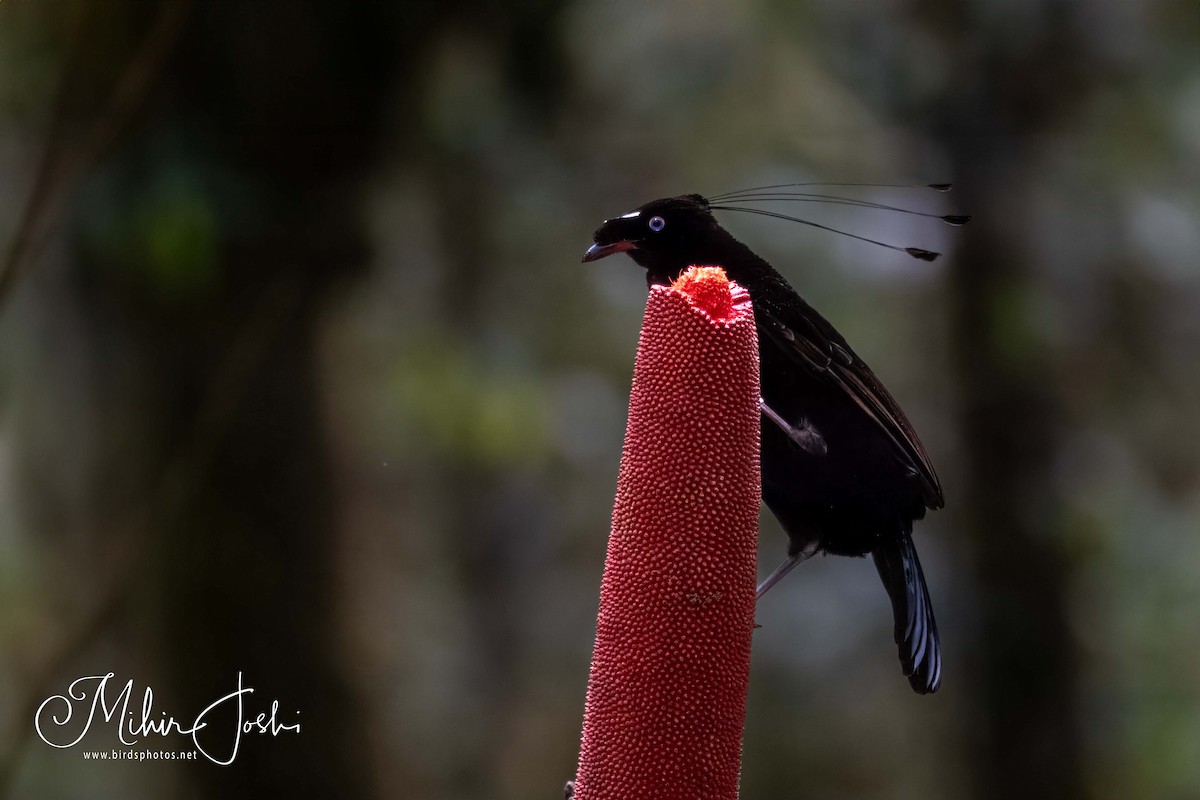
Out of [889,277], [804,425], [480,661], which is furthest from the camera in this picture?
[480,661]

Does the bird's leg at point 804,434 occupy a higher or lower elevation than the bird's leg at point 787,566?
higher

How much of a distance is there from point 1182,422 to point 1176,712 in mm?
288

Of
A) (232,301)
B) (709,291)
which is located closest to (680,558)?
(709,291)

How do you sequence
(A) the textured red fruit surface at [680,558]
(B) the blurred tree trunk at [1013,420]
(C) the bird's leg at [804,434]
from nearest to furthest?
1. (A) the textured red fruit surface at [680,558]
2. (C) the bird's leg at [804,434]
3. (B) the blurred tree trunk at [1013,420]

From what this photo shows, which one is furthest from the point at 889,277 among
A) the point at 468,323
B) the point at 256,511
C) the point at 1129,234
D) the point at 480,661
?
the point at 256,511

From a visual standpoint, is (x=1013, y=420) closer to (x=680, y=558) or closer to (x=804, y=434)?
(x=804, y=434)

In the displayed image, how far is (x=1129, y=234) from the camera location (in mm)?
1030

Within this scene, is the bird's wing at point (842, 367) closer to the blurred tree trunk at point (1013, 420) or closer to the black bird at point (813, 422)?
the black bird at point (813, 422)

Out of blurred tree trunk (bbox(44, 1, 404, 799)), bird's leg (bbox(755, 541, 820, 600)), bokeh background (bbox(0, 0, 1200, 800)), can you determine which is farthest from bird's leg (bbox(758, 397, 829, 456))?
blurred tree trunk (bbox(44, 1, 404, 799))

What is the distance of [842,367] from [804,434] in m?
0.07

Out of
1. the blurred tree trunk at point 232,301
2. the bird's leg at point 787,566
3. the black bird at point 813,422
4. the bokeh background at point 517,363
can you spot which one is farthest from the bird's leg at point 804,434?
the blurred tree trunk at point 232,301

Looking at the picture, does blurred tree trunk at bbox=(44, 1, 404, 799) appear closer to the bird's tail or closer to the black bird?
the black bird

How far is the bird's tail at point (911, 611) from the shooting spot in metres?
0.88

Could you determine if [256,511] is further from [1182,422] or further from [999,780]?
[1182,422]
